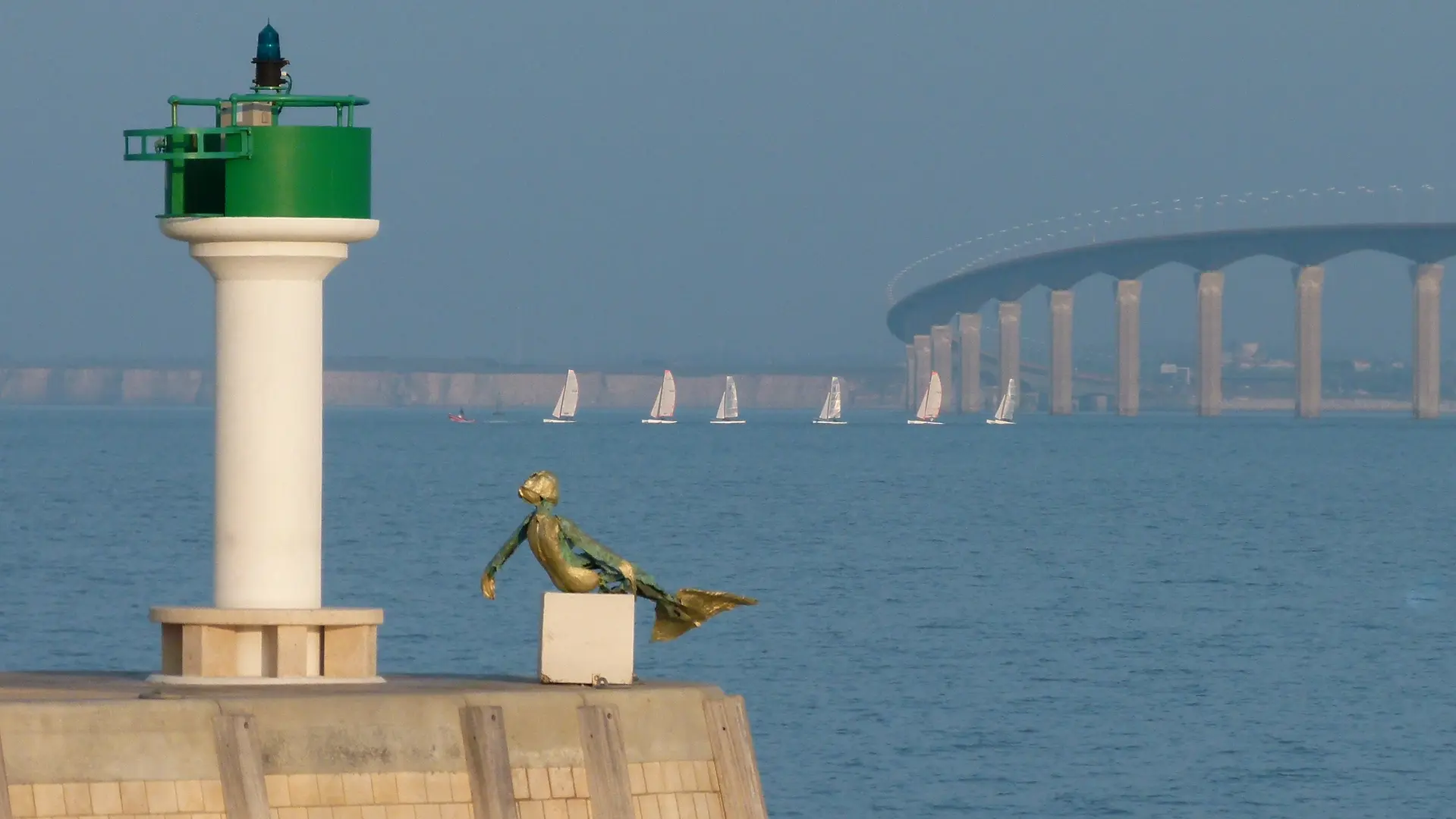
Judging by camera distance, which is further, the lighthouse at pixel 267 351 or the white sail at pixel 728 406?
the white sail at pixel 728 406

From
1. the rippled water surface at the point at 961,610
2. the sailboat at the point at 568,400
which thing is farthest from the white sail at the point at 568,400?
the rippled water surface at the point at 961,610

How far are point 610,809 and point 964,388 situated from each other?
174m

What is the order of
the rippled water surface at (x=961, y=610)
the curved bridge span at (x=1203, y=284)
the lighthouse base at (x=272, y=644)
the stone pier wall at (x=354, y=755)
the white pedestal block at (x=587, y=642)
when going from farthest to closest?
the curved bridge span at (x=1203, y=284) → the rippled water surface at (x=961, y=610) → the lighthouse base at (x=272, y=644) → the white pedestal block at (x=587, y=642) → the stone pier wall at (x=354, y=755)

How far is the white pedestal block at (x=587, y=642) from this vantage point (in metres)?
9.16

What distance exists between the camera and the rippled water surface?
2480cm

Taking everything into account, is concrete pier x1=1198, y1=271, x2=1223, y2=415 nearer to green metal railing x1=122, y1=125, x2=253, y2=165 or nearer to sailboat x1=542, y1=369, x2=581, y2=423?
sailboat x1=542, y1=369, x2=581, y2=423

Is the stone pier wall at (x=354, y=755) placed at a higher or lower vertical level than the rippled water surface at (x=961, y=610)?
higher

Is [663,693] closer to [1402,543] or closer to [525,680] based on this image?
[525,680]

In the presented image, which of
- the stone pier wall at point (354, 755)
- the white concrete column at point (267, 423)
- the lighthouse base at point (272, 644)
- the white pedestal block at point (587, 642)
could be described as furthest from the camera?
the white concrete column at point (267, 423)

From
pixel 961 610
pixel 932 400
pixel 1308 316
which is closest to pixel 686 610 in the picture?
pixel 961 610

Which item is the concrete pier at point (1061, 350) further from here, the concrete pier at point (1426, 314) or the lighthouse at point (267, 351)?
the lighthouse at point (267, 351)

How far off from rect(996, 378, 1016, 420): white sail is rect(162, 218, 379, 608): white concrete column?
16498 centimetres

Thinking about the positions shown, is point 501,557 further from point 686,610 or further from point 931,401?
point 931,401

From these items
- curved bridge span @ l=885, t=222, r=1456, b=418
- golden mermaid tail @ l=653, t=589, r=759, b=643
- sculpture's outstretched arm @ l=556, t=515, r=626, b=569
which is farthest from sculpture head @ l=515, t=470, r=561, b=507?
curved bridge span @ l=885, t=222, r=1456, b=418
